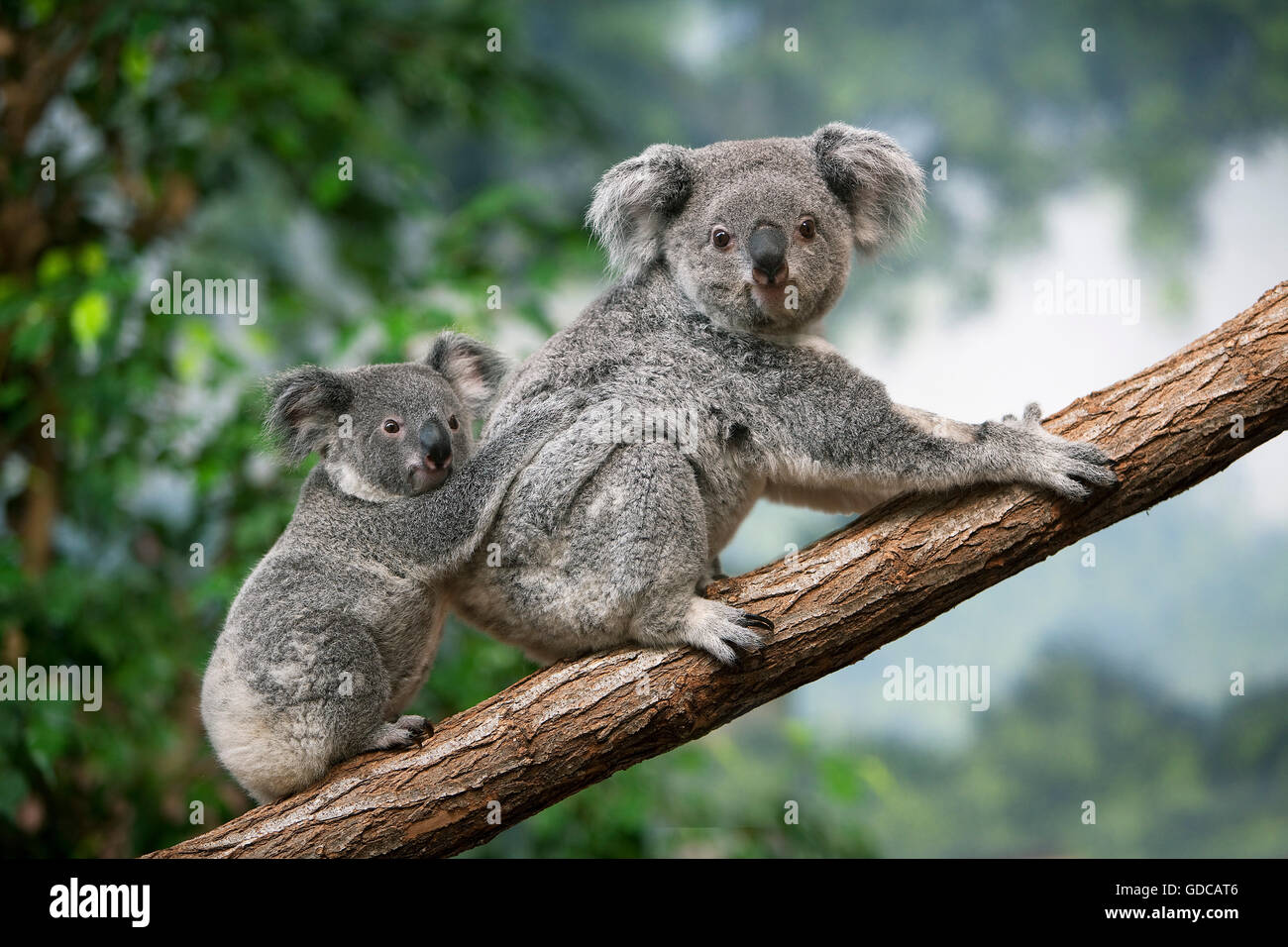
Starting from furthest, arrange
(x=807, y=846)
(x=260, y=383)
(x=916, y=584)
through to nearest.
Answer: (x=807, y=846) < (x=260, y=383) < (x=916, y=584)

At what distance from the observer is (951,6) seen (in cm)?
961

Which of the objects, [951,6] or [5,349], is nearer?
[5,349]

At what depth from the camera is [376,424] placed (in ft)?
9.09

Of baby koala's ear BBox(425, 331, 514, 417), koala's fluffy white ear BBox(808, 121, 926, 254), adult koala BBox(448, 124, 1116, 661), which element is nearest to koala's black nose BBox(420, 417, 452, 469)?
adult koala BBox(448, 124, 1116, 661)

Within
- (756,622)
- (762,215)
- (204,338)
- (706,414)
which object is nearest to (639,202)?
(762,215)

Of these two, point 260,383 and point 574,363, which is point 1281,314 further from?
point 260,383

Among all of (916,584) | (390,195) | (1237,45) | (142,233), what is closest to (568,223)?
(390,195)

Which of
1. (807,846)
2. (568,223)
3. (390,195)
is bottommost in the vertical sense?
(807,846)

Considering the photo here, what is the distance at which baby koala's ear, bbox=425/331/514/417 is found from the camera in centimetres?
309

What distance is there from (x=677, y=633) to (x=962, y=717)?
7.23 m

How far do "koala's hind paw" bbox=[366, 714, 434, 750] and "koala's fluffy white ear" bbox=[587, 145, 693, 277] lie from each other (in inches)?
53.3

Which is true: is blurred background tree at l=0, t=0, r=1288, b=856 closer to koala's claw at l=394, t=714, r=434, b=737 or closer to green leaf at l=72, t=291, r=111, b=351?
green leaf at l=72, t=291, r=111, b=351

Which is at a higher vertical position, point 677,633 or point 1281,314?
point 1281,314

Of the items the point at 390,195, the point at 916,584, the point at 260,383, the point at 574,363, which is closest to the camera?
the point at 916,584
